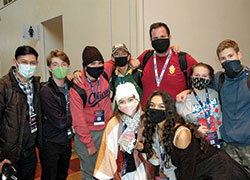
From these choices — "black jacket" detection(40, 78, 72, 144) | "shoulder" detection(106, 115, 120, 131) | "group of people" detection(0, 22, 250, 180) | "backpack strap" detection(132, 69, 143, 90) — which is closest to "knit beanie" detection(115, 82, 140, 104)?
"group of people" detection(0, 22, 250, 180)

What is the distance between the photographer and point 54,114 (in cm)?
221

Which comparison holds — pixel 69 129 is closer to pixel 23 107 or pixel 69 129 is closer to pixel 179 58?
pixel 23 107

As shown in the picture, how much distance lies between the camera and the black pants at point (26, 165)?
2.16 metres

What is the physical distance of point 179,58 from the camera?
8.29ft

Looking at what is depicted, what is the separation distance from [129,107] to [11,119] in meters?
1.16

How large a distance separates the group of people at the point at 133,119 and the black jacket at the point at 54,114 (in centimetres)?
1

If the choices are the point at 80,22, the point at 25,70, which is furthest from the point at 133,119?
the point at 80,22

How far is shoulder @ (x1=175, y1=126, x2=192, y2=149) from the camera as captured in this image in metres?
1.77

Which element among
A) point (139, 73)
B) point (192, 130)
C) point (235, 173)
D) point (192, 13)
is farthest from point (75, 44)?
point (235, 173)

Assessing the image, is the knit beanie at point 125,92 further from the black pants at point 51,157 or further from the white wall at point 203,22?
the white wall at point 203,22

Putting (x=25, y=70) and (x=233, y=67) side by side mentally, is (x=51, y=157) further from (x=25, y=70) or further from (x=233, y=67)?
(x=233, y=67)

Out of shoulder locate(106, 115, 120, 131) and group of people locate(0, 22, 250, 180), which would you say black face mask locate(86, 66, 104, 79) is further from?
shoulder locate(106, 115, 120, 131)

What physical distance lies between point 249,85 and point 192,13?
2786 millimetres

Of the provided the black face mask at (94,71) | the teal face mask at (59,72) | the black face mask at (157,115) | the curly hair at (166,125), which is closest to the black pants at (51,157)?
the teal face mask at (59,72)
